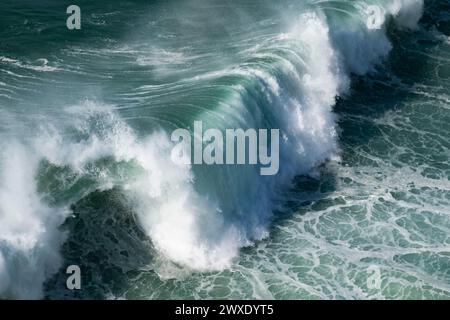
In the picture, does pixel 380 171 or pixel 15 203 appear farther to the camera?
pixel 380 171

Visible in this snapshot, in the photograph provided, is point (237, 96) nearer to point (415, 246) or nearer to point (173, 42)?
point (173, 42)

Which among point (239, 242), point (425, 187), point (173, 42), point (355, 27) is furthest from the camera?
point (355, 27)

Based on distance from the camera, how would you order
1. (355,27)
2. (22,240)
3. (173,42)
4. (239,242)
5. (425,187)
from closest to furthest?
(22,240) → (239,242) → (425,187) → (173,42) → (355,27)

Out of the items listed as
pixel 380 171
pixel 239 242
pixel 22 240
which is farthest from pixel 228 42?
pixel 22 240

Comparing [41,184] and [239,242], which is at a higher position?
[41,184]

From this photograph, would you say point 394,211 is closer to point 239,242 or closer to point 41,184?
point 239,242

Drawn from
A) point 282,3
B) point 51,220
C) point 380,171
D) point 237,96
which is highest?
point 282,3

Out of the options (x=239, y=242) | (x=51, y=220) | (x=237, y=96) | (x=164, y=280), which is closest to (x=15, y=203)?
(x=51, y=220)
